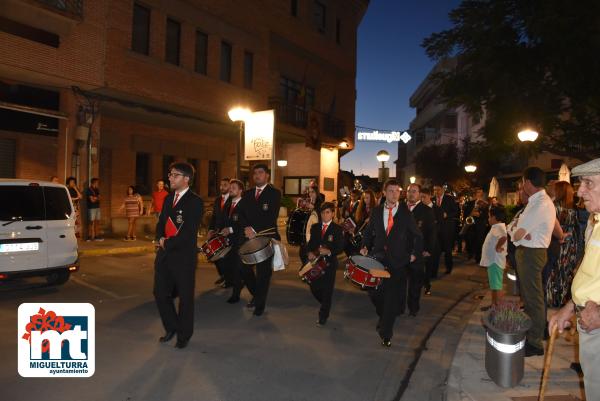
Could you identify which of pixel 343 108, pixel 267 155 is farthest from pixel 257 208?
pixel 343 108

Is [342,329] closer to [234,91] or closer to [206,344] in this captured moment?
[206,344]

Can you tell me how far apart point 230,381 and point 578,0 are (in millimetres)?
18164

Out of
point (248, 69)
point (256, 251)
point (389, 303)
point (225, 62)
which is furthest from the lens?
point (248, 69)

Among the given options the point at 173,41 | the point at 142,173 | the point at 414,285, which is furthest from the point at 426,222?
the point at 142,173

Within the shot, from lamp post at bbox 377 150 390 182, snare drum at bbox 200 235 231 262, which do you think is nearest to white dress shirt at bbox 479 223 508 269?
snare drum at bbox 200 235 231 262

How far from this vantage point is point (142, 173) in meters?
19.2

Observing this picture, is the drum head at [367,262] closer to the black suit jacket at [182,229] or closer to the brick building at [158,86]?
the black suit jacket at [182,229]

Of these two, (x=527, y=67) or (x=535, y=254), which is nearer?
(x=535, y=254)

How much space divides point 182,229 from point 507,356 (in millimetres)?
3459

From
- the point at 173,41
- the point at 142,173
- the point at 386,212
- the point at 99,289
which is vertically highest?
the point at 173,41

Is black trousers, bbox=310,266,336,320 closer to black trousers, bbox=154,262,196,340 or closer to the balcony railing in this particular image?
black trousers, bbox=154,262,196,340

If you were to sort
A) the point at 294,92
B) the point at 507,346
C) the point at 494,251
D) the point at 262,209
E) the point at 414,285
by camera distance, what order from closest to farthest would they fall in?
the point at 507,346 → the point at 262,209 → the point at 414,285 → the point at 494,251 → the point at 294,92

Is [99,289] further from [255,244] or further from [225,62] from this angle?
[225,62]

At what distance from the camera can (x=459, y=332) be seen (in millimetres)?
6410
